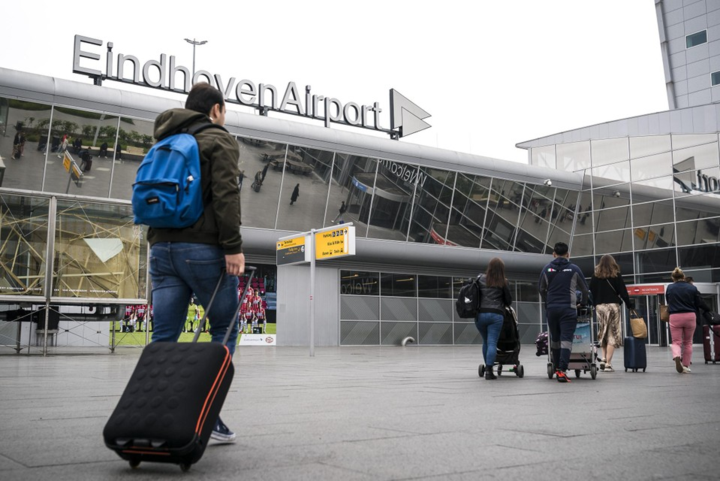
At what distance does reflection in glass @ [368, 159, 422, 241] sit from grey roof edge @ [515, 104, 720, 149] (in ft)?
46.2

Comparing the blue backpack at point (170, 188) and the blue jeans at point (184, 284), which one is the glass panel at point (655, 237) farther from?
the blue backpack at point (170, 188)

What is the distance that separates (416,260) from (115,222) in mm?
16784

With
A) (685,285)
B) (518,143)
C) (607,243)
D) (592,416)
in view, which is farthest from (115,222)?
(518,143)

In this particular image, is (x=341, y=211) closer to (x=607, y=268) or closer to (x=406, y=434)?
(x=607, y=268)

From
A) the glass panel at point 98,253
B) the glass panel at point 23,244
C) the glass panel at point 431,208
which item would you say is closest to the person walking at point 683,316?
the glass panel at point 98,253

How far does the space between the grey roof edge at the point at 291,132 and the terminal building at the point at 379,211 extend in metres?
0.05

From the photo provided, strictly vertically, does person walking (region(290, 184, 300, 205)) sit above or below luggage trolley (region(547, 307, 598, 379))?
above

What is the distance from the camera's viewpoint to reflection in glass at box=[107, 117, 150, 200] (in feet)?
82.5

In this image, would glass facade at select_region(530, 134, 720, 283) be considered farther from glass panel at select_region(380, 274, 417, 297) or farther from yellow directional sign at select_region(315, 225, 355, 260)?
yellow directional sign at select_region(315, 225, 355, 260)

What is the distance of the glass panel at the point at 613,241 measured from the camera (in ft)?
116

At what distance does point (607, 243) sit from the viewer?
36.3 metres

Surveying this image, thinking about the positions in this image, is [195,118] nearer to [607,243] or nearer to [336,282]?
[336,282]

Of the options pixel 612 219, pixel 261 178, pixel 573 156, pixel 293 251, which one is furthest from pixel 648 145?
pixel 293 251

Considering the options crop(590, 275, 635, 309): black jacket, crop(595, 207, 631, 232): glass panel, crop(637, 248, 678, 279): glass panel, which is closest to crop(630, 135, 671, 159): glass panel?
crop(595, 207, 631, 232): glass panel
